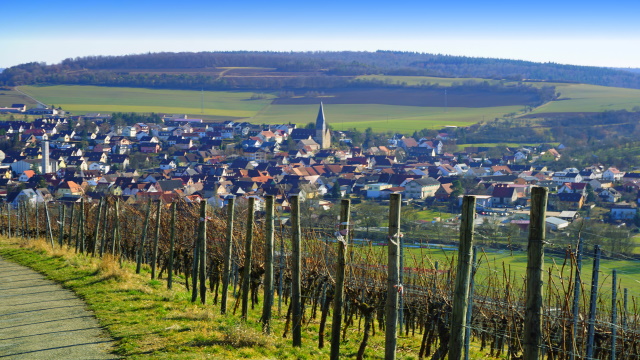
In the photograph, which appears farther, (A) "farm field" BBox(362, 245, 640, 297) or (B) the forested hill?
(B) the forested hill

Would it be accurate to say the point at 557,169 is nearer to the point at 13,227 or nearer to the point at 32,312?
the point at 13,227

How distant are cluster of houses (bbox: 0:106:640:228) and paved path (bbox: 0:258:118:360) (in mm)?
32104

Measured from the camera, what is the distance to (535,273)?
511 cm

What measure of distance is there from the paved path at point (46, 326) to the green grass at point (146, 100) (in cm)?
12615

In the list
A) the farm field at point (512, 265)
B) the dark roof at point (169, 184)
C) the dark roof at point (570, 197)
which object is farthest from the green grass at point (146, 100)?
the farm field at point (512, 265)

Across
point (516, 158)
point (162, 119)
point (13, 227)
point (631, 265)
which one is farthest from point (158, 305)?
point (162, 119)

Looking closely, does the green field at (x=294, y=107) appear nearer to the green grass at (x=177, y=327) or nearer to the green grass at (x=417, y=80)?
the green grass at (x=417, y=80)

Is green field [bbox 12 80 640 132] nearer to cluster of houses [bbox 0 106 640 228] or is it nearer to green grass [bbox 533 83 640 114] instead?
green grass [bbox 533 83 640 114]

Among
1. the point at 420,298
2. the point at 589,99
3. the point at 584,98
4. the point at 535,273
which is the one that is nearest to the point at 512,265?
the point at 420,298

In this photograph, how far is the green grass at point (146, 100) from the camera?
5507 inches

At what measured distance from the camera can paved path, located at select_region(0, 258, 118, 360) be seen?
7.29 metres

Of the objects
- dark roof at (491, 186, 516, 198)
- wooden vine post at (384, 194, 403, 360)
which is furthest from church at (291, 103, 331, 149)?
wooden vine post at (384, 194, 403, 360)

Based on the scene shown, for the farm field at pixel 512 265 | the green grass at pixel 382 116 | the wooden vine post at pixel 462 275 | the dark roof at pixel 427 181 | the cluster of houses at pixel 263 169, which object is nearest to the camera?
the wooden vine post at pixel 462 275

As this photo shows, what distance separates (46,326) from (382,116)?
5150 inches
